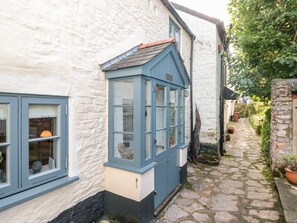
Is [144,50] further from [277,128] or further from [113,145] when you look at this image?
[277,128]

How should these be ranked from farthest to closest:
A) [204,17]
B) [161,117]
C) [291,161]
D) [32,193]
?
1. [204,17]
2. [291,161]
3. [161,117]
4. [32,193]

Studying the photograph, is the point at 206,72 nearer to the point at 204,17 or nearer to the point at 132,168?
the point at 204,17

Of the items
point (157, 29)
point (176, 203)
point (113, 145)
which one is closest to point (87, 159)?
point (113, 145)

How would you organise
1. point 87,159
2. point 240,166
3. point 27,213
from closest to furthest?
1. point 27,213
2. point 87,159
3. point 240,166

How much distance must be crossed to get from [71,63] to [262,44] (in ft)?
20.8

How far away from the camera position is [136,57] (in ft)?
13.3

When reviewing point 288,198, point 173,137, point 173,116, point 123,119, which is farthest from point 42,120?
point 288,198

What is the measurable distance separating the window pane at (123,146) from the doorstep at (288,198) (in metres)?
3.09

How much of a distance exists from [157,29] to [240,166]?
19.4 feet

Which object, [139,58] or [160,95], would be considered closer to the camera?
[139,58]

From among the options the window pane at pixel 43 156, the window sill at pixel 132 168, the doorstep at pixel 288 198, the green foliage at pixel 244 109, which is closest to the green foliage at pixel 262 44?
the doorstep at pixel 288 198

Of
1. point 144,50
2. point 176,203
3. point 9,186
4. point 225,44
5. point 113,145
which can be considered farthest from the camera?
point 225,44

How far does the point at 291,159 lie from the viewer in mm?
5234

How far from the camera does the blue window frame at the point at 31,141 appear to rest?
250 cm
